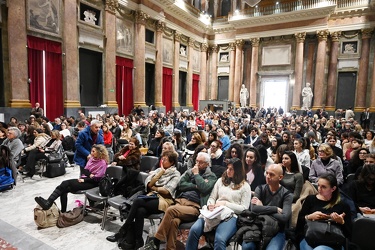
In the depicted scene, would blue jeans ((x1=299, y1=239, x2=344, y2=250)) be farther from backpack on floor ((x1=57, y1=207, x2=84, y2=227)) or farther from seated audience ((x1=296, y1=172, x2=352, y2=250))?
backpack on floor ((x1=57, y1=207, x2=84, y2=227))

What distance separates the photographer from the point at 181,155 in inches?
229

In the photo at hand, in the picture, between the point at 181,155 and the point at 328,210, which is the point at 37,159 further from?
the point at 328,210

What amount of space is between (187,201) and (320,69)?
1857cm

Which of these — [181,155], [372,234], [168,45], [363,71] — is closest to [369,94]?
[363,71]

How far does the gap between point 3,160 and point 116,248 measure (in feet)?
10.9

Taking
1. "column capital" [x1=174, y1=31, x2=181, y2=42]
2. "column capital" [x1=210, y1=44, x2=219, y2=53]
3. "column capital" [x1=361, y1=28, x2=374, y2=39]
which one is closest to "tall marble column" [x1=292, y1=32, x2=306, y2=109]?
"column capital" [x1=361, y1=28, x2=374, y2=39]

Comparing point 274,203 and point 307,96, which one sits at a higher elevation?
point 307,96

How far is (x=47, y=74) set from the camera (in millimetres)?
10461

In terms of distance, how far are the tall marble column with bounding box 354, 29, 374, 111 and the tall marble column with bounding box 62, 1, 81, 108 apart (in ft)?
60.5

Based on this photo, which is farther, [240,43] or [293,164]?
[240,43]

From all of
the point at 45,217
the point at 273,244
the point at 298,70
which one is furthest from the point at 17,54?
the point at 298,70

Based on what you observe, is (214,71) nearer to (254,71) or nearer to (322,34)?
(254,71)

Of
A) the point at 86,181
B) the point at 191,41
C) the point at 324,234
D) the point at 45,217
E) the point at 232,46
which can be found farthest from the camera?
the point at 232,46

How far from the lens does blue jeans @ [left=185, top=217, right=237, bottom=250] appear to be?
2.74 meters
